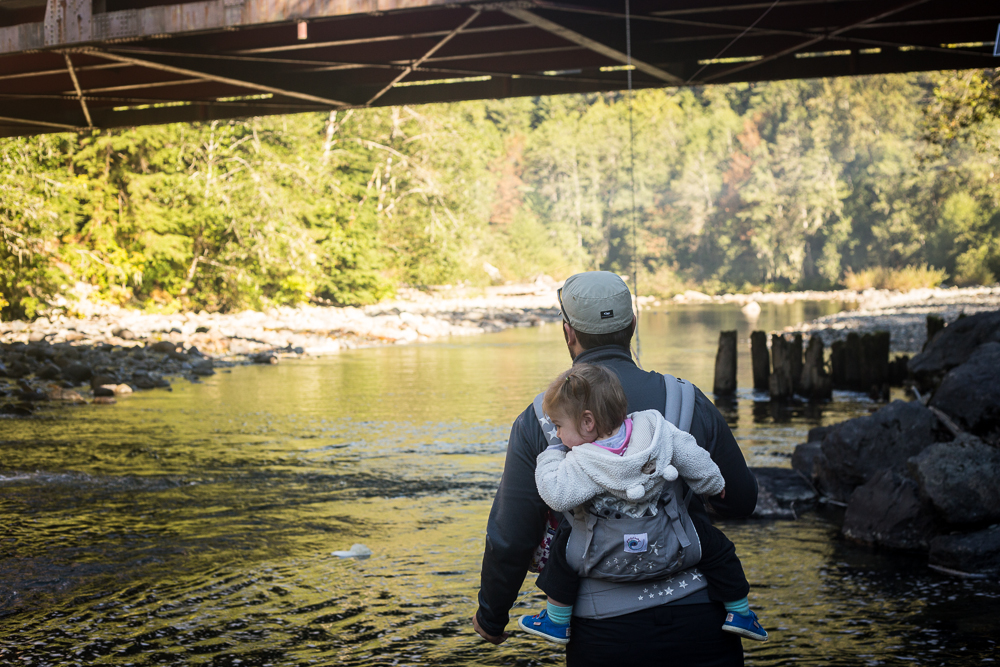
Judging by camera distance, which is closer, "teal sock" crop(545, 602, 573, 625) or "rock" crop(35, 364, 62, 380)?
"teal sock" crop(545, 602, 573, 625)

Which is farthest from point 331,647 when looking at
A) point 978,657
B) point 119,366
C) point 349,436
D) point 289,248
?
point 289,248

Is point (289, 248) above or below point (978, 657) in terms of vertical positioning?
above

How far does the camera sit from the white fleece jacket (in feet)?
8.25

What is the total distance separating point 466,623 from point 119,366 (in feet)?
52.8

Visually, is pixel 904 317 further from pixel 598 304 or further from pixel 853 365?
pixel 598 304

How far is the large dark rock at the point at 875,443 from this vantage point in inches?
354

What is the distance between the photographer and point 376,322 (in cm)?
3347

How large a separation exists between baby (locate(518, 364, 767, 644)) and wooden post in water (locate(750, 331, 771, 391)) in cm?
1623

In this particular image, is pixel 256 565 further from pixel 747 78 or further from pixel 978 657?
pixel 747 78

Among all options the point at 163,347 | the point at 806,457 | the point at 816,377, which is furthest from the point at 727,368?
the point at 163,347

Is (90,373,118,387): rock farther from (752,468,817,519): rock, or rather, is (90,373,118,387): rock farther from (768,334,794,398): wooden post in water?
(752,468,817,519): rock

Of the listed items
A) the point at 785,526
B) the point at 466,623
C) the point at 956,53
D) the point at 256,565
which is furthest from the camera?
the point at 956,53

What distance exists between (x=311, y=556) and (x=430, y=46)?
7226 mm

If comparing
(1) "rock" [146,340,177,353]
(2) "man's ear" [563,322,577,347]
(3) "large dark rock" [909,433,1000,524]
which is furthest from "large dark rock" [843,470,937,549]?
(1) "rock" [146,340,177,353]
